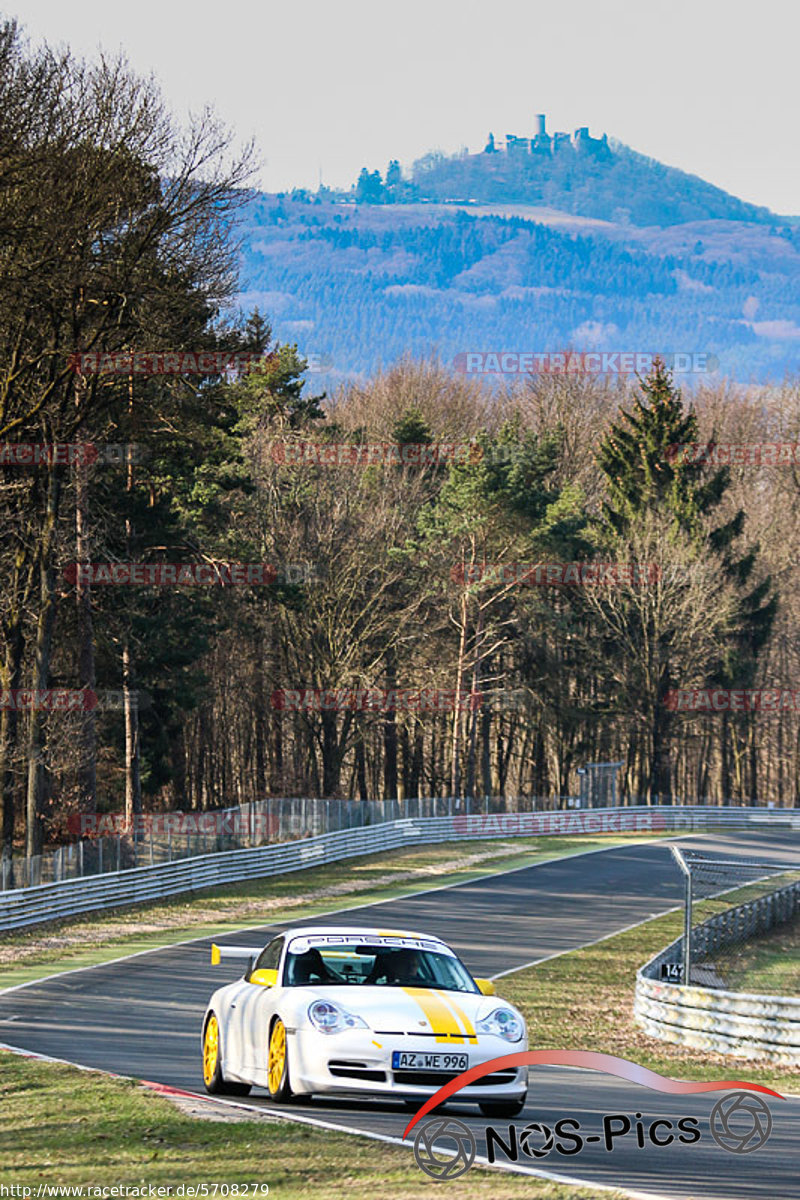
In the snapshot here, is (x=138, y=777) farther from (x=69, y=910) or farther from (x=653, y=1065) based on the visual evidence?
(x=653, y=1065)

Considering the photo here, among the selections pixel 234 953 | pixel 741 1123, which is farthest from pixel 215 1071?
pixel 741 1123

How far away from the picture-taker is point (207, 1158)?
9.01 meters

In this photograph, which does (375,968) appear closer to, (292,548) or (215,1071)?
(215,1071)

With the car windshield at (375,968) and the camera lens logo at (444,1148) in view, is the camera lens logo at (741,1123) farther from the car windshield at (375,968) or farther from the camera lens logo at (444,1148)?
the car windshield at (375,968)

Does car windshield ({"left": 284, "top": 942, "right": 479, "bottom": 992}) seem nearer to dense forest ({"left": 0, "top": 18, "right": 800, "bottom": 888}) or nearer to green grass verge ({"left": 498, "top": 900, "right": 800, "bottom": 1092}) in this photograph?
green grass verge ({"left": 498, "top": 900, "right": 800, "bottom": 1092})

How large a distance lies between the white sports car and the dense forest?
19.7m

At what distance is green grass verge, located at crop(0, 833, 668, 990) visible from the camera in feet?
91.7

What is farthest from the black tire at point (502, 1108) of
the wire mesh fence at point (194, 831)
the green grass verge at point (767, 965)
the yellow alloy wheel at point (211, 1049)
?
the wire mesh fence at point (194, 831)

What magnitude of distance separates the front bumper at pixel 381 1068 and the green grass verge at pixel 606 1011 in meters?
5.61

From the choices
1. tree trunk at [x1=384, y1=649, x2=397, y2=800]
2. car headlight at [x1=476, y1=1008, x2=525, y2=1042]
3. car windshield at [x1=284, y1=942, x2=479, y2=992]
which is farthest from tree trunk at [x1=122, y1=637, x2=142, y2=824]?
car headlight at [x1=476, y1=1008, x2=525, y2=1042]

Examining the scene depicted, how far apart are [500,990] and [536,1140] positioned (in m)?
14.1

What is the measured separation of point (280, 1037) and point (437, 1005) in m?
1.13

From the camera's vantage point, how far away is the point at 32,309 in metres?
31.8

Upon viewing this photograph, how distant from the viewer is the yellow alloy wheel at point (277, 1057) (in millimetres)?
10750
